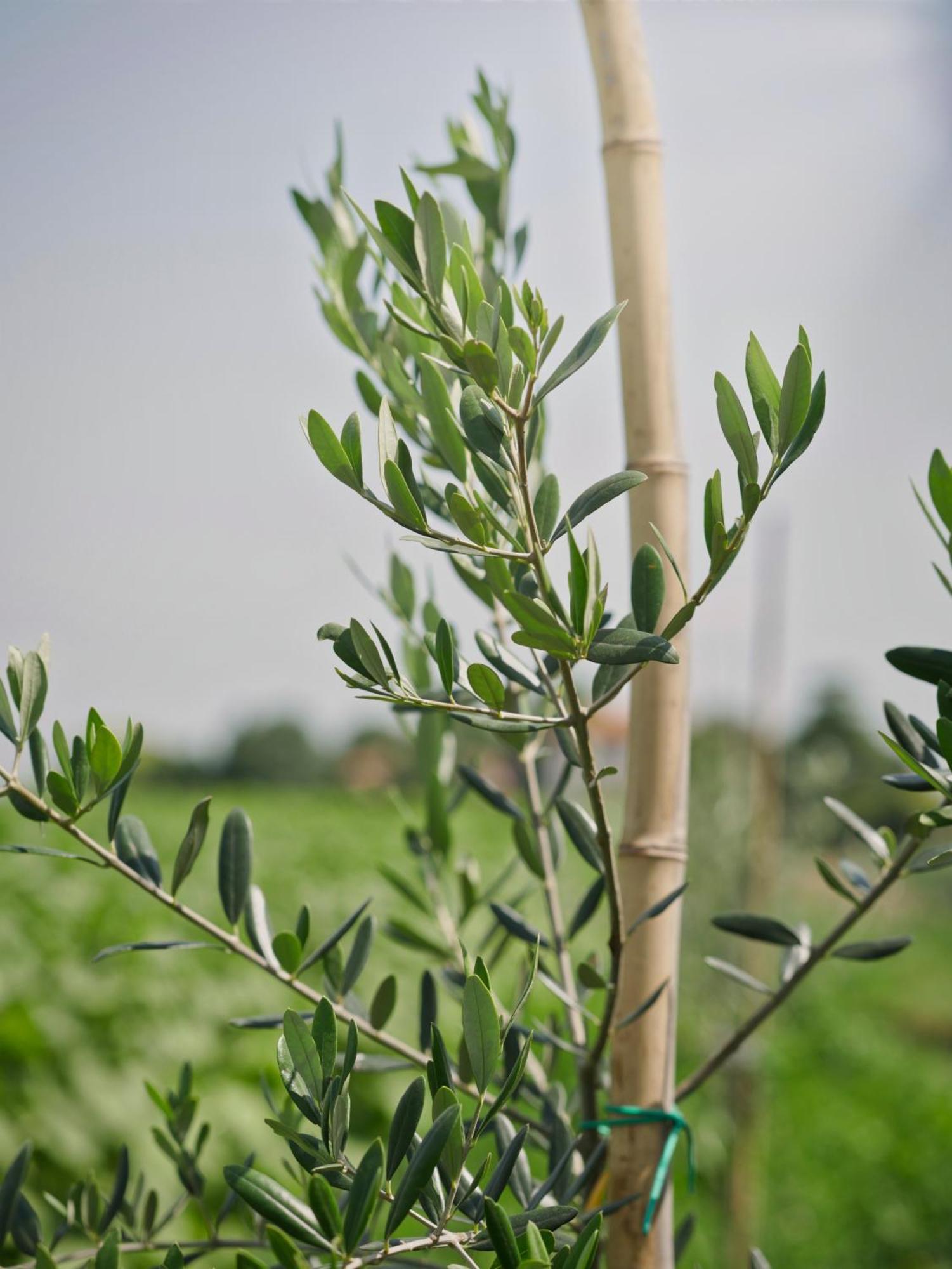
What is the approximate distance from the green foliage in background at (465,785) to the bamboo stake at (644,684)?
15 mm

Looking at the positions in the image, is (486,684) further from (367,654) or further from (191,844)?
(191,844)

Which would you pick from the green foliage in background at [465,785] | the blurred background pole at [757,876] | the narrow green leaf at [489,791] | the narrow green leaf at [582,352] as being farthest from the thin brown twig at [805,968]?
the blurred background pole at [757,876]

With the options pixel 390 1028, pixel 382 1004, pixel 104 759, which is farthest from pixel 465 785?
pixel 390 1028

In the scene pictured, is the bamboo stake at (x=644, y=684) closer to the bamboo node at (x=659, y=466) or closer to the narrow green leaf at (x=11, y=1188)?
the bamboo node at (x=659, y=466)

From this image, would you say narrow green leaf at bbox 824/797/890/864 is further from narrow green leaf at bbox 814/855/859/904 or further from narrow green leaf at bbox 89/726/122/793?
narrow green leaf at bbox 89/726/122/793

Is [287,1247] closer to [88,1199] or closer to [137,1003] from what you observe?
[88,1199]

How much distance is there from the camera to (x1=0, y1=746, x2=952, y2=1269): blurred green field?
4.80 ft

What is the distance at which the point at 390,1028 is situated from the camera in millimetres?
2352

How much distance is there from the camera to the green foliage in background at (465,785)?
32 centimetres

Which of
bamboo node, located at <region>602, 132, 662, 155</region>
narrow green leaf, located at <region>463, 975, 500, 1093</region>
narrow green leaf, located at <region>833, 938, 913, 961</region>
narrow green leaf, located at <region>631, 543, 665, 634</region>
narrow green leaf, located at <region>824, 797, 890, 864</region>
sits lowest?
narrow green leaf, located at <region>833, 938, 913, 961</region>

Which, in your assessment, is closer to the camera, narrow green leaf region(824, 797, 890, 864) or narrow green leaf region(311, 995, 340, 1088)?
narrow green leaf region(311, 995, 340, 1088)

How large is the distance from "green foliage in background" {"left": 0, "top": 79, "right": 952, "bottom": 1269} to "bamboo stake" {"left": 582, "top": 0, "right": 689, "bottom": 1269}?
1 cm

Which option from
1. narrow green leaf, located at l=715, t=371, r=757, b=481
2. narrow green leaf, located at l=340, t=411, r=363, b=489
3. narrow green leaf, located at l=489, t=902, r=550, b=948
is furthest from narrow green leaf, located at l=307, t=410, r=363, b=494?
narrow green leaf, located at l=489, t=902, r=550, b=948

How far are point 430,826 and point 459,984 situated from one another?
3.4 inches
